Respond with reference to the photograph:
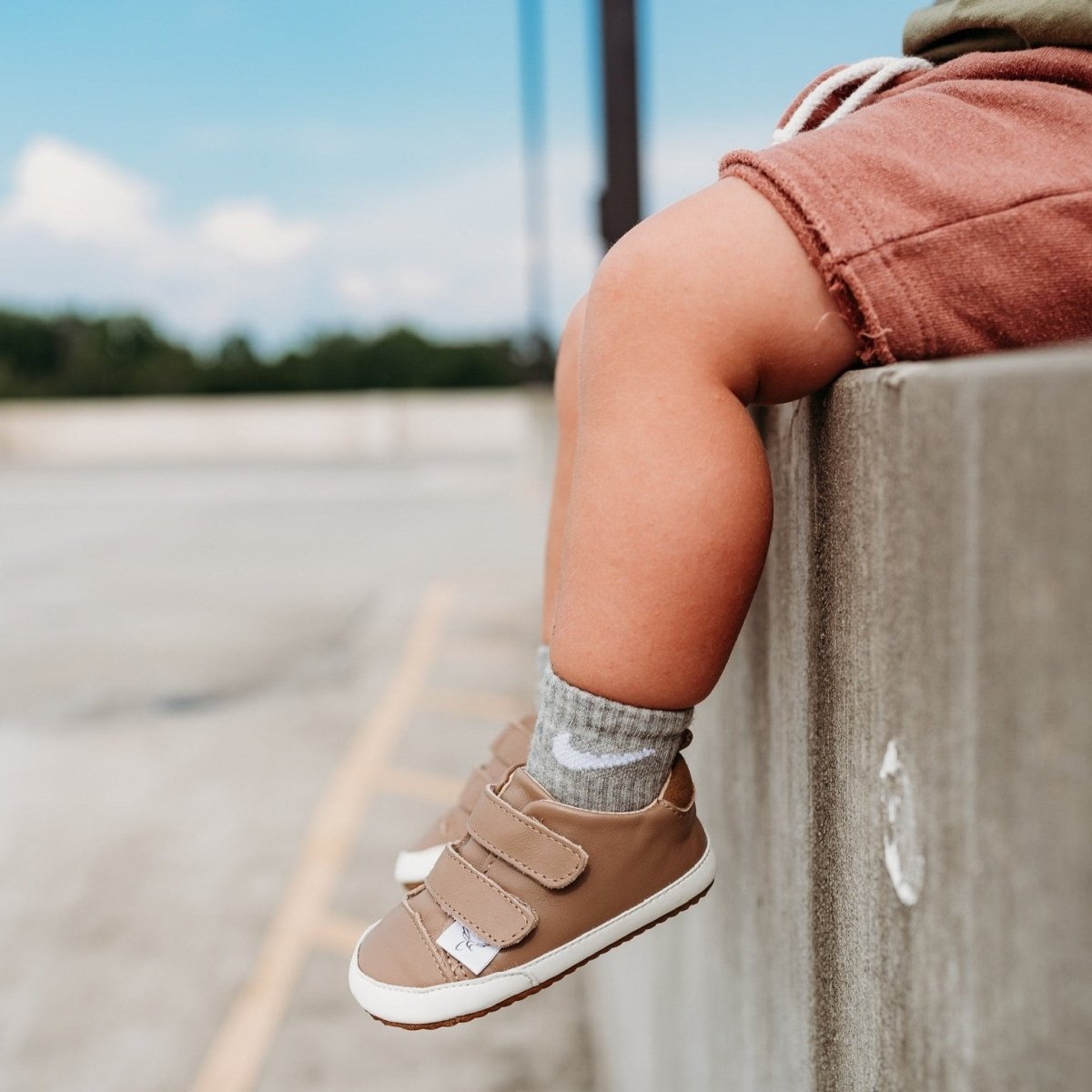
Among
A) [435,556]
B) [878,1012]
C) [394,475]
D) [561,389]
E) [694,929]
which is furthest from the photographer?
[394,475]

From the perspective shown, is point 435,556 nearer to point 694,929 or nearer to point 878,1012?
point 694,929

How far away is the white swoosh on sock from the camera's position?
40.6 inches

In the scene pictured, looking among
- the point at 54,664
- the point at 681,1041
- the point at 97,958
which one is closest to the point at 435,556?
the point at 54,664

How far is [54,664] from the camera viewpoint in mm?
6410

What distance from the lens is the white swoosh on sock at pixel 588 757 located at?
1030mm

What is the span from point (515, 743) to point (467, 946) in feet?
0.99

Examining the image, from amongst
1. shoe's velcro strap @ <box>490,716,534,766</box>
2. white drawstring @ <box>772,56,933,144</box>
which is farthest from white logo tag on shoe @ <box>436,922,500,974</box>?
white drawstring @ <box>772,56,933,144</box>

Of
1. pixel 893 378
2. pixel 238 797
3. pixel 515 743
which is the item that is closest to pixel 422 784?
pixel 238 797

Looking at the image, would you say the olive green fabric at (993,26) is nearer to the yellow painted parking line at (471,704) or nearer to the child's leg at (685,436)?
the child's leg at (685,436)

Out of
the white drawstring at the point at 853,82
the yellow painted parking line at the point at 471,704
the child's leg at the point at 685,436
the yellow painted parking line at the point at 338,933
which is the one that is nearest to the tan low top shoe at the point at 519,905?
the child's leg at the point at 685,436

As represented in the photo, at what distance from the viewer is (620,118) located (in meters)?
4.34

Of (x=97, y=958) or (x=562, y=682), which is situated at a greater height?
(x=562, y=682)

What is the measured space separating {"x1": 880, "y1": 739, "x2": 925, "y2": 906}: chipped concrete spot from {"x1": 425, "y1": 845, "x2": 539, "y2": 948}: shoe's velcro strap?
1.15ft

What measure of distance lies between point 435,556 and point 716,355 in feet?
30.6
